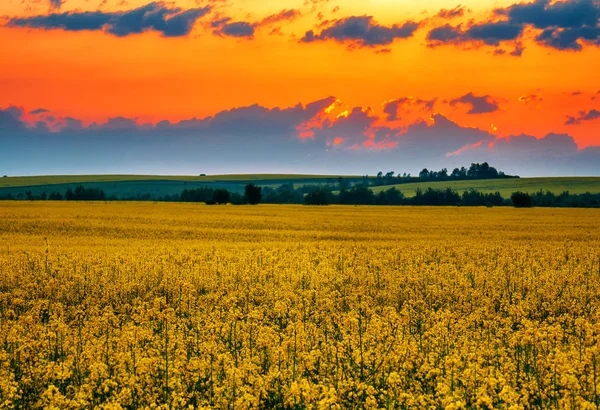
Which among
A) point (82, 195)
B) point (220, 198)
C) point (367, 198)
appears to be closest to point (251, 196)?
point (220, 198)

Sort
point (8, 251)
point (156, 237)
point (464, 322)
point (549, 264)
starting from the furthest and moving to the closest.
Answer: point (156, 237), point (8, 251), point (549, 264), point (464, 322)

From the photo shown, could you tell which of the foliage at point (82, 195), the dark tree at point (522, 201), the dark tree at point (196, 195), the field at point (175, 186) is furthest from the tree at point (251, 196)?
the field at point (175, 186)

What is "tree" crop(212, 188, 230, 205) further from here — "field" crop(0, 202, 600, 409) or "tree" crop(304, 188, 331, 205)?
"field" crop(0, 202, 600, 409)

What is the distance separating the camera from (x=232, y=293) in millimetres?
16531

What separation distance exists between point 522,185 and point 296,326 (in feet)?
510

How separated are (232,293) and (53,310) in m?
4.79

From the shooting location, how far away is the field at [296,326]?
8320 mm

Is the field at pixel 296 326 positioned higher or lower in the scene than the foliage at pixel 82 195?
lower

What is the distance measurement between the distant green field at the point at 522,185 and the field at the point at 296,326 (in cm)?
12089

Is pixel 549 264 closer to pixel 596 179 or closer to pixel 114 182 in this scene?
pixel 596 179

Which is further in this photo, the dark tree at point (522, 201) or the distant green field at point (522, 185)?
the distant green field at point (522, 185)

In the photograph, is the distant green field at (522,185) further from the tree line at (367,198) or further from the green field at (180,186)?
the tree line at (367,198)

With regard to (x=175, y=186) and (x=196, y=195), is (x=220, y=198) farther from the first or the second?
(x=175, y=186)

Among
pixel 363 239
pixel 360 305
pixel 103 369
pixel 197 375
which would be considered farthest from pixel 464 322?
pixel 363 239
